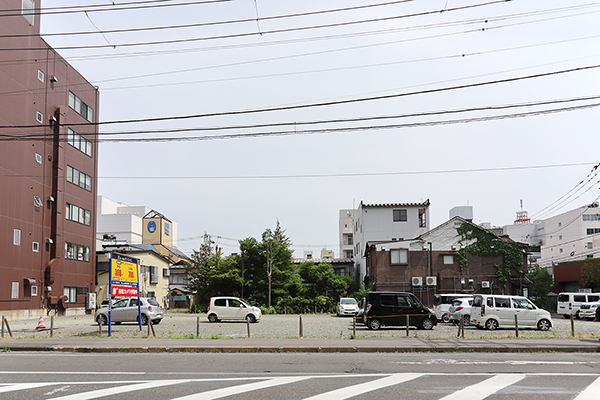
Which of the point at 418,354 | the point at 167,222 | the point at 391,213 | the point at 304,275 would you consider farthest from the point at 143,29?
the point at 167,222

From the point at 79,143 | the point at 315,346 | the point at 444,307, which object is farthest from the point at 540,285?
the point at 79,143

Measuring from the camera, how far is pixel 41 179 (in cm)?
3856

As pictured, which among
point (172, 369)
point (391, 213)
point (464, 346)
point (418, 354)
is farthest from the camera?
point (391, 213)

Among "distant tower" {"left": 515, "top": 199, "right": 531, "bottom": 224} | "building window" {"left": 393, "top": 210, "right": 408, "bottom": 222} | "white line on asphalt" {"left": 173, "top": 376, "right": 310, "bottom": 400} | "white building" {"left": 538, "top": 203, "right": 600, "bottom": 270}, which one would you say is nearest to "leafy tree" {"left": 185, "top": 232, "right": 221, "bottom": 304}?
"building window" {"left": 393, "top": 210, "right": 408, "bottom": 222}

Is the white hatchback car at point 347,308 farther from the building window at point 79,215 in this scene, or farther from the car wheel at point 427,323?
the building window at point 79,215

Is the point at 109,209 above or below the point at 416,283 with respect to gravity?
above

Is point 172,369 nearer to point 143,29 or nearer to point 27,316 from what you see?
point 143,29

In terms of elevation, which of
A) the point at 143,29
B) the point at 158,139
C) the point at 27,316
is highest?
the point at 143,29

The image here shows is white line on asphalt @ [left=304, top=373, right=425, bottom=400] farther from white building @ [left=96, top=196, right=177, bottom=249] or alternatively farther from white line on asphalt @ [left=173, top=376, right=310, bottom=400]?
white building @ [left=96, top=196, right=177, bottom=249]

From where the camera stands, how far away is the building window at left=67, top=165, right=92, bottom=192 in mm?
42812

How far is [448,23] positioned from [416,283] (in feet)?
110

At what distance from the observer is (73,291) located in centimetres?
4344

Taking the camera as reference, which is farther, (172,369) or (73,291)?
(73,291)

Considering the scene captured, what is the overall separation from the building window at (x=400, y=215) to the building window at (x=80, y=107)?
109 ft
